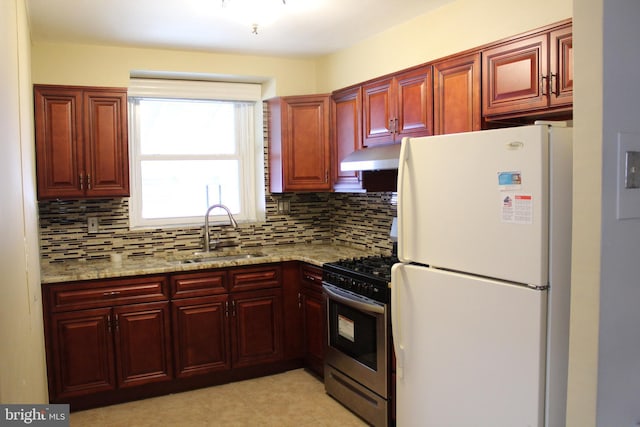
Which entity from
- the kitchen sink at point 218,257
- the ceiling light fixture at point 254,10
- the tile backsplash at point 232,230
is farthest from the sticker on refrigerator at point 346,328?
the ceiling light fixture at point 254,10

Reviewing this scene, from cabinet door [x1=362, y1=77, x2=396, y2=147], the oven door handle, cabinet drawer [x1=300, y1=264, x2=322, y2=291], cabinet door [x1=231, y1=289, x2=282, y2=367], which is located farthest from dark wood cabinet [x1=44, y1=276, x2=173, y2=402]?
cabinet door [x1=362, y1=77, x2=396, y2=147]

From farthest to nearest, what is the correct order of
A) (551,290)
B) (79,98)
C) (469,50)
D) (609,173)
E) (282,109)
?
1. (282,109)
2. (79,98)
3. (469,50)
4. (551,290)
5. (609,173)

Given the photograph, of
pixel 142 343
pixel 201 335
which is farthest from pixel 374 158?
pixel 142 343

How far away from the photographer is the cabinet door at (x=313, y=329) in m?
3.85

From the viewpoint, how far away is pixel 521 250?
79.2 inches

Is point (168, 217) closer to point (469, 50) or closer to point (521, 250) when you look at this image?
point (469, 50)

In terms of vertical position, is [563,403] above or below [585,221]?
below

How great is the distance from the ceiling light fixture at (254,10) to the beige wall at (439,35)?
85 centimetres

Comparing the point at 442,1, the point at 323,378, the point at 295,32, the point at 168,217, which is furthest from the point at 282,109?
the point at 323,378

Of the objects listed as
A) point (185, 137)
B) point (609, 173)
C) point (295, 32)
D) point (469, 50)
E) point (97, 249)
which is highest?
point (295, 32)

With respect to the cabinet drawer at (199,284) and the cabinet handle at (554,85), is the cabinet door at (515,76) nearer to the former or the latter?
the cabinet handle at (554,85)

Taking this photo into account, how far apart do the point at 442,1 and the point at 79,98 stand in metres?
2.39

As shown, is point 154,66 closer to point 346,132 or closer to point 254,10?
point 254,10

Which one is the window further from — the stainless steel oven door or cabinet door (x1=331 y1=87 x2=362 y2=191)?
the stainless steel oven door
